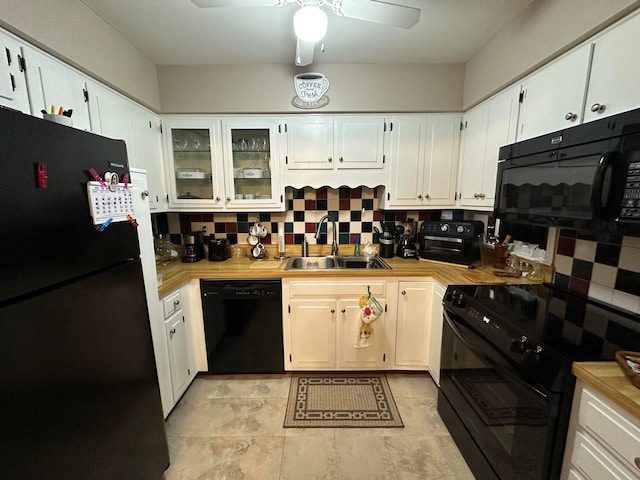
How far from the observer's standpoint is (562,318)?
3.92ft

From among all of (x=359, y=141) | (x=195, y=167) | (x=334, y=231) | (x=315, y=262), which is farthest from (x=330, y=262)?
(x=195, y=167)

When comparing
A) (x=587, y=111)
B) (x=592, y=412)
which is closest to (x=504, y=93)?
(x=587, y=111)

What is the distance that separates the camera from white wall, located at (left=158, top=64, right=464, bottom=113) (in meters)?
2.04

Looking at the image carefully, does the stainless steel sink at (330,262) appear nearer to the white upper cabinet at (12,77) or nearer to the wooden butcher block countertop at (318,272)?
the wooden butcher block countertop at (318,272)

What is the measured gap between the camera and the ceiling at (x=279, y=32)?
1.44 m

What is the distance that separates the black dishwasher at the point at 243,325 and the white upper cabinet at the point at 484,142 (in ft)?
5.38

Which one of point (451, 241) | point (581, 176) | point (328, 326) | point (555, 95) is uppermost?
point (555, 95)

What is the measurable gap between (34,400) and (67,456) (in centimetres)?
25

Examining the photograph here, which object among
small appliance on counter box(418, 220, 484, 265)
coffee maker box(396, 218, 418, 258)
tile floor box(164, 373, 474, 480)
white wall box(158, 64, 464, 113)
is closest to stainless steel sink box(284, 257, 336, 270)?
coffee maker box(396, 218, 418, 258)

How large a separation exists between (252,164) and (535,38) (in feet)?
6.53

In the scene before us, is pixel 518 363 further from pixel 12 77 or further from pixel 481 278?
pixel 12 77

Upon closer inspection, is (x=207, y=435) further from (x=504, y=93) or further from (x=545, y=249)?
(x=504, y=93)

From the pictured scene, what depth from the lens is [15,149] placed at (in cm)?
68

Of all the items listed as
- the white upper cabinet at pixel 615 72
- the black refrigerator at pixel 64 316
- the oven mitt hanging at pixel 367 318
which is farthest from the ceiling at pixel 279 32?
the oven mitt hanging at pixel 367 318
